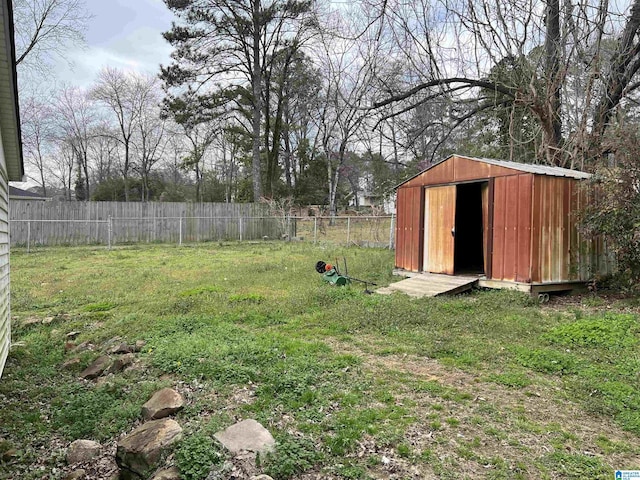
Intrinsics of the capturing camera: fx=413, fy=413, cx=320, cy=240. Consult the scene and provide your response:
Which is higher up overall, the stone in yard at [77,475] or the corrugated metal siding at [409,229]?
the corrugated metal siding at [409,229]

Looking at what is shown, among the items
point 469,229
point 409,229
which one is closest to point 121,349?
point 409,229

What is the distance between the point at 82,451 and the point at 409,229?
23.9ft

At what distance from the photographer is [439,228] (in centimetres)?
829

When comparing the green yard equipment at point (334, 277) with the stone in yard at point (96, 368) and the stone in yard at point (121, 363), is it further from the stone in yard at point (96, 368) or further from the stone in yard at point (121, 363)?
the stone in yard at point (96, 368)

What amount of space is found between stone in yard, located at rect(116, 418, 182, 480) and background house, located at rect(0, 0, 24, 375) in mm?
2107

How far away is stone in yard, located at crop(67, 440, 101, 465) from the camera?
9.57 feet

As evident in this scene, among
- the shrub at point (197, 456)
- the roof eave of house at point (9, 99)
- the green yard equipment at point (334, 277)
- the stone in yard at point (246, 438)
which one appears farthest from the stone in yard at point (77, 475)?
the green yard equipment at point (334, 277)

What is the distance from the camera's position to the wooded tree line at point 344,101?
809cm

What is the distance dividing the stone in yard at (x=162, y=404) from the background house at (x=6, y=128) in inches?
70.1

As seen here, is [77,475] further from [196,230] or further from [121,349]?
[196,230]

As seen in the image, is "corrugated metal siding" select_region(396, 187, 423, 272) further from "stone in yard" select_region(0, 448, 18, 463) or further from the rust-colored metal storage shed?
"stone in yard" select_region(0, 448, 18, 463)

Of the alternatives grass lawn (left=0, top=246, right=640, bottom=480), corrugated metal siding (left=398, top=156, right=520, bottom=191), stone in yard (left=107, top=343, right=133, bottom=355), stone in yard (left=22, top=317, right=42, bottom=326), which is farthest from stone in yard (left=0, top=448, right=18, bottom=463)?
corrugated metal siding (left=398, top=156, right=520, bottom=191)

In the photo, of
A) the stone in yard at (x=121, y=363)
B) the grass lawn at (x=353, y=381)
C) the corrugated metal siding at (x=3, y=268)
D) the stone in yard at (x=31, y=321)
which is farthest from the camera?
the stone in yard at (x=31, y=321)

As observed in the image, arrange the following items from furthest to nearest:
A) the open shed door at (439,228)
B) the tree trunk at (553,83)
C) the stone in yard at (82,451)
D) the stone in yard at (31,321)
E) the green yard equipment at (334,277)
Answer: the tree trunk at (553,83), the open shed door at (439,228), the green yard equipment at (334,277), the stone in yard at (31,321), the stone in yard at (82,451)
